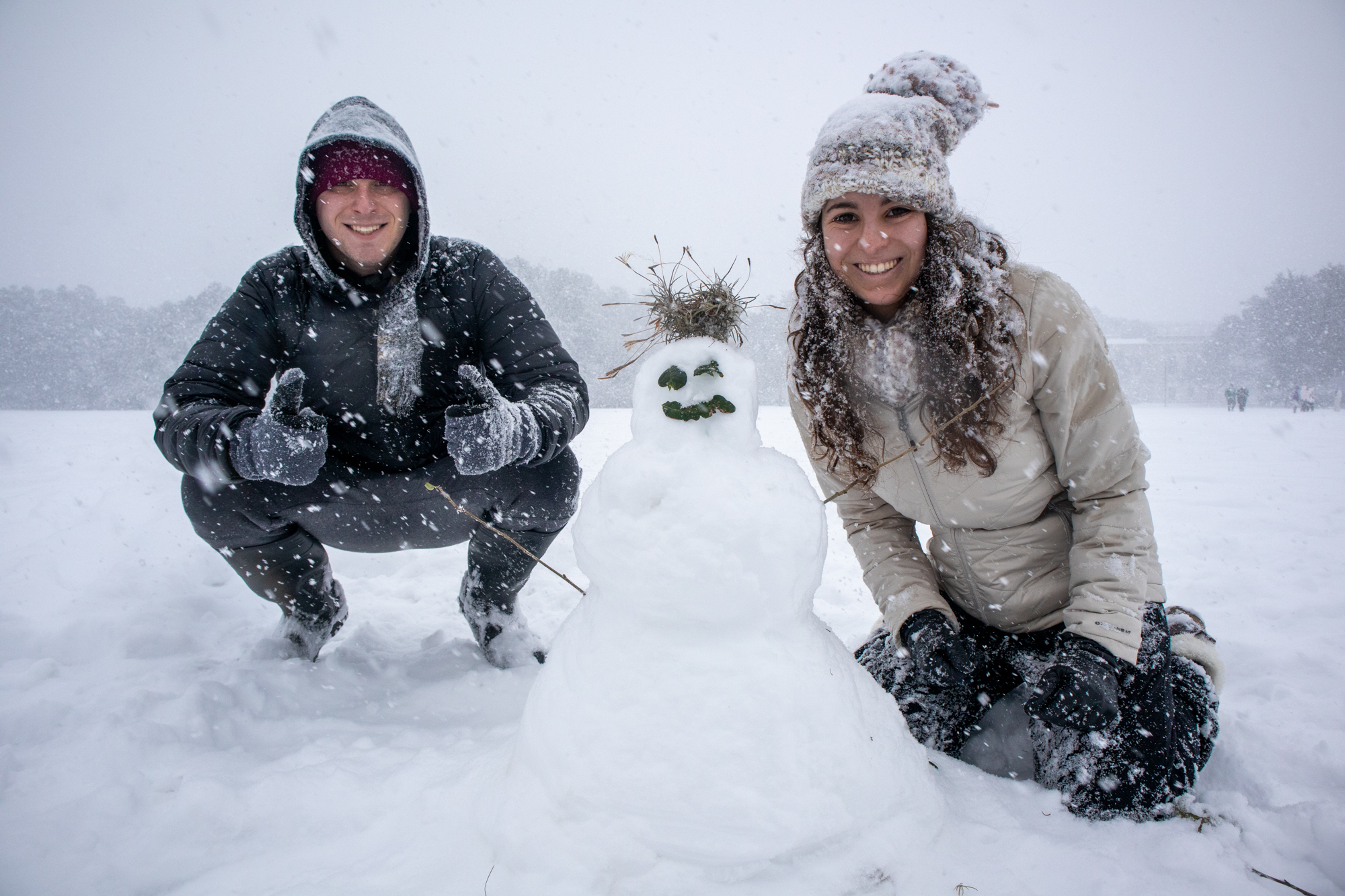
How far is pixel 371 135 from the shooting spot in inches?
83.0

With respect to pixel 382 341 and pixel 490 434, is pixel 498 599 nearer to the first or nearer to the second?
pixel 490 434

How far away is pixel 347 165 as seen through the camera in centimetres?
214

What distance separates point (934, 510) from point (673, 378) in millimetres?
1191

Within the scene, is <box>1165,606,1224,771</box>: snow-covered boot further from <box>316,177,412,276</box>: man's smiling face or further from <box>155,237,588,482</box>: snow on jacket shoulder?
<box>316,177,412,276</box>: man's smiling face

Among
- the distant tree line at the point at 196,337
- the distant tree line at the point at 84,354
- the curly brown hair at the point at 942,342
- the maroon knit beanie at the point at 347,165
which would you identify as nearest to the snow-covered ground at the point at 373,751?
the curly brown hair at the point at 942,342

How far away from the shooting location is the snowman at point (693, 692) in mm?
933

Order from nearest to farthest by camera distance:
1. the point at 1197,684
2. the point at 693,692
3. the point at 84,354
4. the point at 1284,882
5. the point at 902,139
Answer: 1. the point at 693,692
2. the point at 1284,882
3. the point at 902,139
4. the point at 1197,684
5. the point at 84,354

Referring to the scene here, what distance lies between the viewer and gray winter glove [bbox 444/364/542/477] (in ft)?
5.89

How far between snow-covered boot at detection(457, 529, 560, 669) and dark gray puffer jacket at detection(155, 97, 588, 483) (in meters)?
0.39

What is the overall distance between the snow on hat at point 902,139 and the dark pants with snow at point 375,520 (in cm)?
137

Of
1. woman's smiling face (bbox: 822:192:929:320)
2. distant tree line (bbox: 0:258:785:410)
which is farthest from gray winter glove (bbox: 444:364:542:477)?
distant tree line (bbox: 0:258:785:410)

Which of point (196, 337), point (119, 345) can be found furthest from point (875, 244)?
point (119, 345)

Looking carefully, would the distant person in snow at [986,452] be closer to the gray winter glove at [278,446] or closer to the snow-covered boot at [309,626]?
the gray winter glove at [278,446]

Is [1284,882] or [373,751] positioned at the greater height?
[1284,882]
